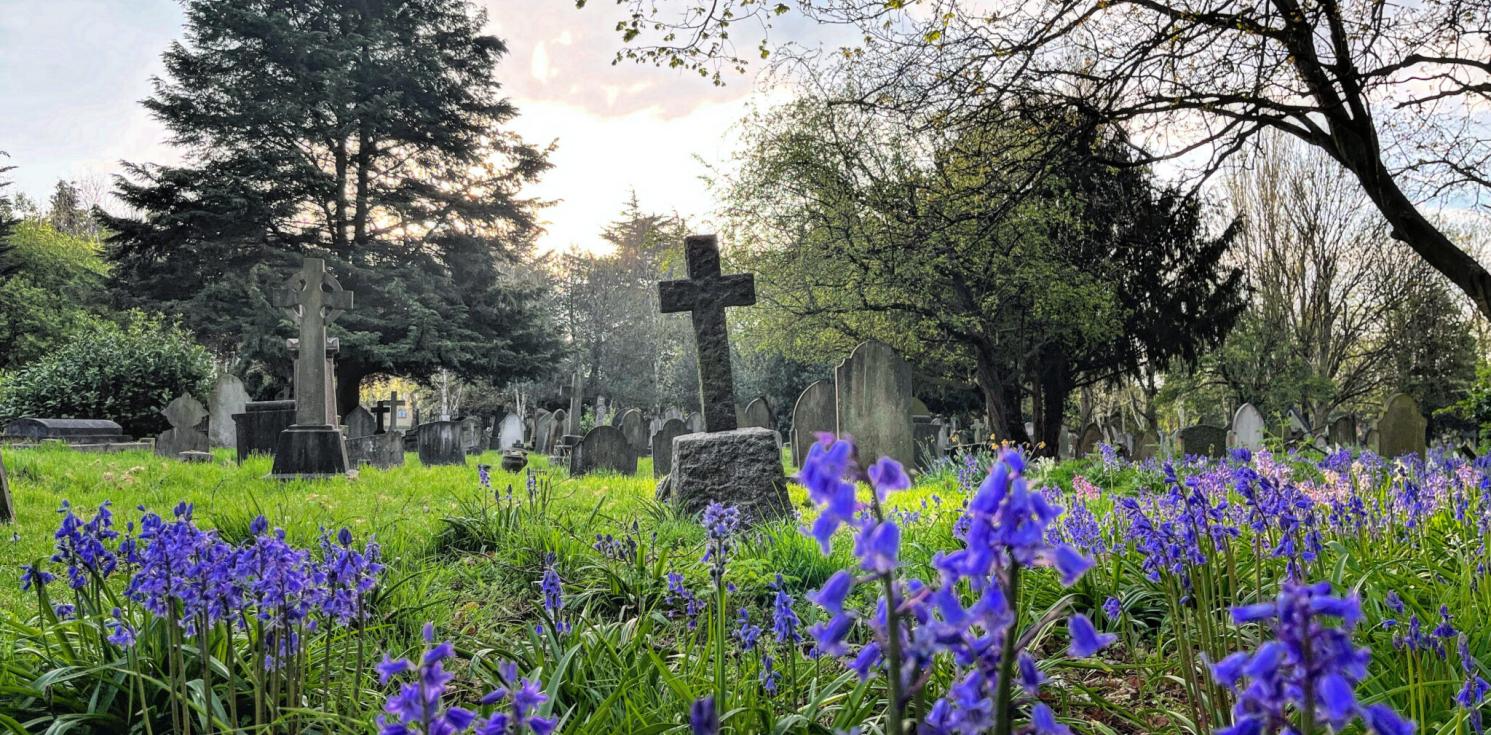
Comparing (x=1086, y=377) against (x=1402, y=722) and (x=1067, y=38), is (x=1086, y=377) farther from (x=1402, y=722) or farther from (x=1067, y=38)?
(x=1402, y=722)

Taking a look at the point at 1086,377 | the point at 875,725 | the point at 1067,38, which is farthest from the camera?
the point at 1086,377

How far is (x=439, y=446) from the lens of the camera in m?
18.1

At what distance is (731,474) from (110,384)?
59.8ft

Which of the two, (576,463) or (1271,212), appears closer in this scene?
(576,463)

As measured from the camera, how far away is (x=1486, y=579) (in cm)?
317

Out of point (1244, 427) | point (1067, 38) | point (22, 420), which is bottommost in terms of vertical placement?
point (1244, 427)

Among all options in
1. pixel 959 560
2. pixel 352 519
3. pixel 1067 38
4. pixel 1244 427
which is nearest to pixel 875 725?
pixel 959 560

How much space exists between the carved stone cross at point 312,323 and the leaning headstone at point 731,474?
7.53 m

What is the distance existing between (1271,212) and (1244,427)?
38.9 feet

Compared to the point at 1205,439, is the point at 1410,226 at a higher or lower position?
higher

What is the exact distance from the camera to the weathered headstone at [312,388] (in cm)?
1052

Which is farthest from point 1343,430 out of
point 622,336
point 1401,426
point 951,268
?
point 622,336

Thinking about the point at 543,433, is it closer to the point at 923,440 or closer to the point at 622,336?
the point at 923,440

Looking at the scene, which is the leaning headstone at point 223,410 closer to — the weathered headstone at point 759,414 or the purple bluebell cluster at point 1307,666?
the weathered headstone at point 759,414
